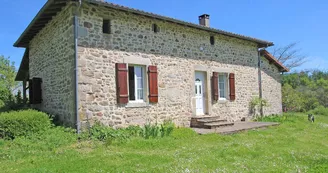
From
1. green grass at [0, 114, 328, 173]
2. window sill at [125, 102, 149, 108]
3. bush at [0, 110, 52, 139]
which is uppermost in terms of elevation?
window sill at [125, 102, 149, 108]

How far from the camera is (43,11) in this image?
8.46 m

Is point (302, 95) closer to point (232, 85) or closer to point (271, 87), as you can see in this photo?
point (271, 87)

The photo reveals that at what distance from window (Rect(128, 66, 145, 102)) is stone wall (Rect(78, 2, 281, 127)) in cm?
37

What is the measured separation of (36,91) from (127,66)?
168 inches

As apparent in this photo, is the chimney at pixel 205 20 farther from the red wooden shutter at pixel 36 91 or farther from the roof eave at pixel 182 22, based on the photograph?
the red wooden shutter at pixel 36 91

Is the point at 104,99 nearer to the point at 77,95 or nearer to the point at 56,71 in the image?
the point at 77,95

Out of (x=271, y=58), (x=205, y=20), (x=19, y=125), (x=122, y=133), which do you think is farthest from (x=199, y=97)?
(x=19, y=125)

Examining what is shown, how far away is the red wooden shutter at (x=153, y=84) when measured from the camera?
901 centimetres

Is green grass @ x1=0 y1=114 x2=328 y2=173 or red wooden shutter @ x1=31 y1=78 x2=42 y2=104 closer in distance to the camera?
green grass @ x1=0 y1=114 x2=328 y2=173

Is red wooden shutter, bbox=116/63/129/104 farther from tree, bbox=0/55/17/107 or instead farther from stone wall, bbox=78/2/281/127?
tree, bbox=0/55/17/107

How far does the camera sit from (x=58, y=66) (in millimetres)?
8781

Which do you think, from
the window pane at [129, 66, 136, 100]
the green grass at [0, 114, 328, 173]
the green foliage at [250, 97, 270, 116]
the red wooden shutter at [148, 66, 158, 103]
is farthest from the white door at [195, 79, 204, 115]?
the green foliage at [250, 97, 270, 116]

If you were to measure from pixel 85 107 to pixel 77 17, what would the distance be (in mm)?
2669

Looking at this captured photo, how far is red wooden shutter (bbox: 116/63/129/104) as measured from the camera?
26.9 ft
